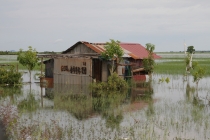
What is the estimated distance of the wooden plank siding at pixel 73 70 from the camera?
24922mm

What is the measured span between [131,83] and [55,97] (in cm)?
732

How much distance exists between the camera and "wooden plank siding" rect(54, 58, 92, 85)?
2492 centimetres

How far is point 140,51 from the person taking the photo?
3161 centimetres

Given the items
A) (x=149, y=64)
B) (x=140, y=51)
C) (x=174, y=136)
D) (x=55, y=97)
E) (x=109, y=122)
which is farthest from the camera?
(x=140, y=51)

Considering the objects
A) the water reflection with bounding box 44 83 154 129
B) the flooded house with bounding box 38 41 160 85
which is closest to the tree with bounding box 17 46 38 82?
the flooded house with bounding box 38 41 160 85

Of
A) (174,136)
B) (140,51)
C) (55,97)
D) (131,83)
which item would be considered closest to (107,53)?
(131,83)

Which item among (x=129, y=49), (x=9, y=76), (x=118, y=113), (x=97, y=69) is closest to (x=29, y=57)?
(x=9, y=76)

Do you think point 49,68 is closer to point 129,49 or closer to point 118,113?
point 129,49

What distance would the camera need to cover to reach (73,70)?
2583cm

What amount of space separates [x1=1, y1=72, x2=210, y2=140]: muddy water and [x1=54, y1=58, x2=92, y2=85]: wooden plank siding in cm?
229

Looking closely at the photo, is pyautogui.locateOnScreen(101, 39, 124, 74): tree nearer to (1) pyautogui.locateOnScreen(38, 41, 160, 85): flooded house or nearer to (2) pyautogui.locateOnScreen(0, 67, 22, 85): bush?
(1) pyautogui.locateOnScreen(38, 41, 160, 85): flooded house

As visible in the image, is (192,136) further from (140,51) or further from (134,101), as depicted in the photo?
(140,51)

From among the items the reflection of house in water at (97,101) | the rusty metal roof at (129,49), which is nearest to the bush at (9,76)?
the reflection of house in water at (97,101)

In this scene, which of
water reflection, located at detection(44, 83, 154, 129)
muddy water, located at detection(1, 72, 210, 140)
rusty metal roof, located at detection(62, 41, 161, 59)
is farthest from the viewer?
rusty metal roof, located at detection(62, 41, 161, 59)
